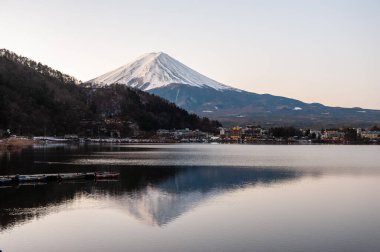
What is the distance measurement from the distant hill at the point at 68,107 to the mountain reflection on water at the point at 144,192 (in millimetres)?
52292

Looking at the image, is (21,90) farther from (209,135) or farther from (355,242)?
(355,242)

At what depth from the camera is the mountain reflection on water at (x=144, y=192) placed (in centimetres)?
1686

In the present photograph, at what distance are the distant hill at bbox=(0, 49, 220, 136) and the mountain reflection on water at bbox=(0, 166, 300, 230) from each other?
52292 millimetres

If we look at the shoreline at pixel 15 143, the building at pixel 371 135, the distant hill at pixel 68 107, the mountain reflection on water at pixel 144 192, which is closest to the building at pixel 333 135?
the building at pixel 371 135

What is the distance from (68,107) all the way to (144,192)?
82.1m

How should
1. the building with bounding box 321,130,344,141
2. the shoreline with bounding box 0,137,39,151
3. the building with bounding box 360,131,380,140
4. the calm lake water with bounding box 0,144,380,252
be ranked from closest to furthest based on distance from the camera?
the calm lake water with bounding box 0,144,380,252 → the shoreline with bounding box 0,137,39,151 → the building with bounding box 360,131,380,140 → the building with bounding box 321,130,344,141

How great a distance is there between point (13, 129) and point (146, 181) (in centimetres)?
6028

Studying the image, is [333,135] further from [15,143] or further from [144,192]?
[144,192]

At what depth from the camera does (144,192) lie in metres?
22.0

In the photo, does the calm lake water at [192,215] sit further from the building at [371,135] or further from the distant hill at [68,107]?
the building at [371,135]

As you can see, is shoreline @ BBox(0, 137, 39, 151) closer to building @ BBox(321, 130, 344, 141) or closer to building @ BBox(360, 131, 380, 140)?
building @ BBox(321, 130, 344, 141)

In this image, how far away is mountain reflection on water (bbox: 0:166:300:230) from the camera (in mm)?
16859

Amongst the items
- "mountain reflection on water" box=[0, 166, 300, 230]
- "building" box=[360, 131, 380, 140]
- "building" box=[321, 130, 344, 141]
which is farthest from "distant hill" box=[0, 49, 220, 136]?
"mountain reflection on water" box=[0, 166, 300, 230]

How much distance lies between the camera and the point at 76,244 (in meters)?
12.8
